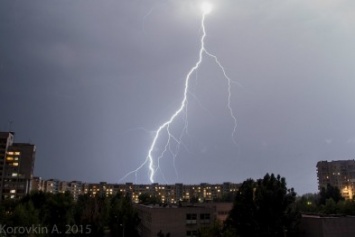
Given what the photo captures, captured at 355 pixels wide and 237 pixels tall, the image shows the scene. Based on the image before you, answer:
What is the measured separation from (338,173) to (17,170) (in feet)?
303

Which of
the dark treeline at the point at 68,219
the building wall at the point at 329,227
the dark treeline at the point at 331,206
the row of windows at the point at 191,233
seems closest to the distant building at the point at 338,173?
the dark treeline at the point at 331,206

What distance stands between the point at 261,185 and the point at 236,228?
3.23 metres

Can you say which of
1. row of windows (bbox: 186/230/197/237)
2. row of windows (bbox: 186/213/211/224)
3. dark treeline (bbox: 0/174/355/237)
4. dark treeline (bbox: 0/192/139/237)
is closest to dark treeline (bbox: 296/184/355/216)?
row of windows (bbox: 186/213/211/224)

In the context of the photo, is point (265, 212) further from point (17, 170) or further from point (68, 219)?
point (17, 170)

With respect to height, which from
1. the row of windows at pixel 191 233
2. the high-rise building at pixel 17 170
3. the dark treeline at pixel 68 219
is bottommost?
the row of windows at pixel 191 233

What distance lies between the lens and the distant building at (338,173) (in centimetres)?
10779

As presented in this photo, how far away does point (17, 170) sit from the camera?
295ft

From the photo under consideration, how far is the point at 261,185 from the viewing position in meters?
23.0

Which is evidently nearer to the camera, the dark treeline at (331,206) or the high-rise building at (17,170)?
the dark treeline at (331,206)

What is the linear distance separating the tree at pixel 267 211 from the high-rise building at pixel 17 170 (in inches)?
3027

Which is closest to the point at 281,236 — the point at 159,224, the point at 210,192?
the point at 159,224

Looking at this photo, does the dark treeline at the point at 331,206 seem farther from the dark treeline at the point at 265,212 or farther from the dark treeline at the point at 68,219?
the dark treeline at the point at 68,219

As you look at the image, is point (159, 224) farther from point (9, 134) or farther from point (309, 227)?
point (9, 134)

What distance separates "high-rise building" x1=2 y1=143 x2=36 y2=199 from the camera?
87375mm
